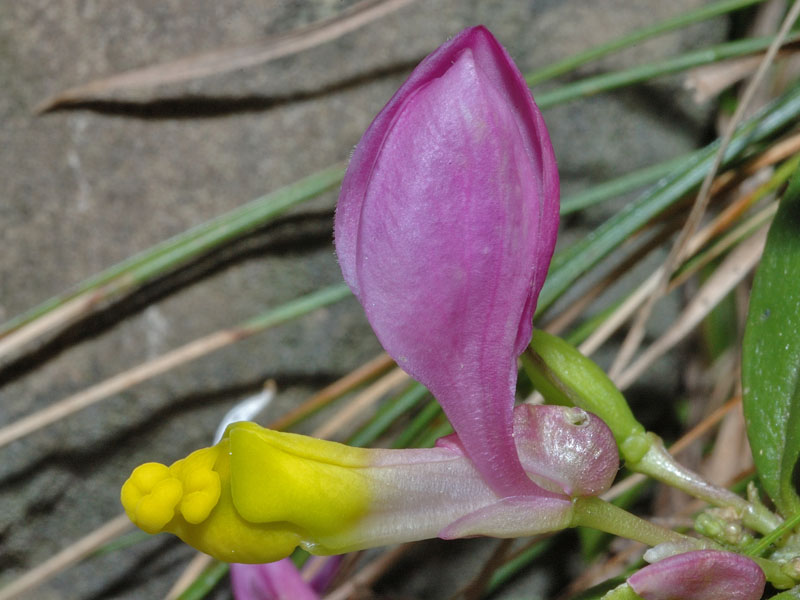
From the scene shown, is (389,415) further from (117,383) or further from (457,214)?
(457,214)

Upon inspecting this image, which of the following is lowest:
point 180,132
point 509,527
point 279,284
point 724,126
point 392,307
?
point 509,527

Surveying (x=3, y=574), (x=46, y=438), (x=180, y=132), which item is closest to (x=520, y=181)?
(x=180, y=132)

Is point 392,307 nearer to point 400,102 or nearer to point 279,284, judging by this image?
point 400,102

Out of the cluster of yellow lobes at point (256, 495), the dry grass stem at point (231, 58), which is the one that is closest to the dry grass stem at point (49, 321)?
the dry grass stem at point (231, 58)

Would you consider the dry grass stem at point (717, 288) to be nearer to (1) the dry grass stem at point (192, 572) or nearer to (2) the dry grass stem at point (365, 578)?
(2) the dry grass stem at point (365, 578)

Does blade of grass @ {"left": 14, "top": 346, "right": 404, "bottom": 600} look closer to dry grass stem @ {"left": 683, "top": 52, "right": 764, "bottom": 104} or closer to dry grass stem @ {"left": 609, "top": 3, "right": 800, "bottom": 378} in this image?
dry grass stem @ {"left": 609, "top": 3, "right": 800, "bottom": 378}
